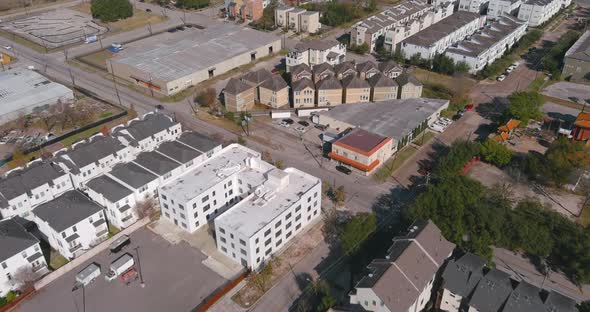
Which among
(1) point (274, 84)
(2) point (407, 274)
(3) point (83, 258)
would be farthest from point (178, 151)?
(2) point (407, 274)

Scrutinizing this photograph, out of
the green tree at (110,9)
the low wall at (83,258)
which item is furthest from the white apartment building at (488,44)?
the green tree at (110,9)

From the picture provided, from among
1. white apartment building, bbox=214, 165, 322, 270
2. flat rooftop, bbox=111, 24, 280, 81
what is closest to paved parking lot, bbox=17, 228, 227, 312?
white apartment building, bbox=214, 165, 322, 270

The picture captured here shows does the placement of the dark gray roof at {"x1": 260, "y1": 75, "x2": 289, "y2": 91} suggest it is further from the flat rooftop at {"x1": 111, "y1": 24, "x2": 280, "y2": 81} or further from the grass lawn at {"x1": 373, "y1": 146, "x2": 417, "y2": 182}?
the grass lawn at {"x1": 373, "y1": 146, "x2": 417, "y2": 182}

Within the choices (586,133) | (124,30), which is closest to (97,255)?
(586,133)

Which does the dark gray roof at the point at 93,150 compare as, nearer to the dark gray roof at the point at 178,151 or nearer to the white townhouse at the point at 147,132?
the white townhouse at the point at 147,132

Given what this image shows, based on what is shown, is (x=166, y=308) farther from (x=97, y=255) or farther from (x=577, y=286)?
(x=577, y=286)

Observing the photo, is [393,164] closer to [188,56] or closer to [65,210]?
[65,210]
